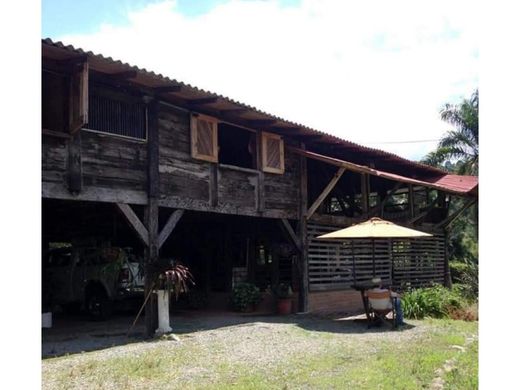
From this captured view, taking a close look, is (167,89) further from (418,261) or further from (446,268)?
(446,268)

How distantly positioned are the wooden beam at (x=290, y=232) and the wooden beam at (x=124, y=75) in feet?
18.3

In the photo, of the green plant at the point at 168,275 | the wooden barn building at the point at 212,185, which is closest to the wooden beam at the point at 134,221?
the wooden barn building at the point at 212,185

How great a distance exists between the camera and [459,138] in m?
30.7

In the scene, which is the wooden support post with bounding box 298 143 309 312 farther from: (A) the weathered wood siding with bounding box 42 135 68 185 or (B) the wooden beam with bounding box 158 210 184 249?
(A) the weathered wood siding with bounding box 42 135 68 185

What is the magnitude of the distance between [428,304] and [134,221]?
699cm

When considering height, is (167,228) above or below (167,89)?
below

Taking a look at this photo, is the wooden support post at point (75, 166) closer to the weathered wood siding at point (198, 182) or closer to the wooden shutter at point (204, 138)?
the weathered wood siding at point (198, 182)

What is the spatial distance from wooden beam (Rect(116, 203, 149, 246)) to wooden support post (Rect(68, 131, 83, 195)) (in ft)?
2.91

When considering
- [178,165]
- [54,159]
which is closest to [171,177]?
[178,165]

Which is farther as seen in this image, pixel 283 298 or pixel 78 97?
pixel 283 298

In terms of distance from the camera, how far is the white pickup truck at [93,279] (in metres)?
11.8

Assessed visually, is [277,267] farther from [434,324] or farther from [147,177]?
[147,177]
